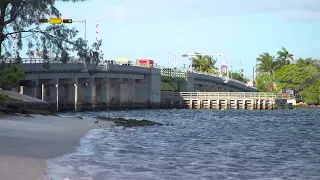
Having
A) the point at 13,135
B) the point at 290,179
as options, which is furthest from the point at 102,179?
the point at 13,135

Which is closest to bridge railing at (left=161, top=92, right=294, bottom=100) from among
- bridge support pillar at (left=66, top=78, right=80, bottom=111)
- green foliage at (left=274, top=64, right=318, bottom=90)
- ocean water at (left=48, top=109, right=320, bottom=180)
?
green foliage at (left=274, top=64, right=318, bottom=90)

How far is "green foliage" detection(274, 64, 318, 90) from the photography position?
12562 cm

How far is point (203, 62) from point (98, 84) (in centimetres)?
6984

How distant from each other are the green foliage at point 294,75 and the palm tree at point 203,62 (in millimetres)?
44201

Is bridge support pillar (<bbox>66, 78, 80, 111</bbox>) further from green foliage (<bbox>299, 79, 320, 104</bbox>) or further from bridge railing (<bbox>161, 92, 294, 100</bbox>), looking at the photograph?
green foliage (<bbox>299, 79, 320, 104</bbox>)

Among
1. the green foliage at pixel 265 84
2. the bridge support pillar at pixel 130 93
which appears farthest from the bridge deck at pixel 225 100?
the green foliage at pixel 265 84

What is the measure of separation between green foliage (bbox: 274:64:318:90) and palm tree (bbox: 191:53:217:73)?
145 feet

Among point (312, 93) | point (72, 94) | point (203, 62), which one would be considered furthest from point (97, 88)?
point (203, 62)

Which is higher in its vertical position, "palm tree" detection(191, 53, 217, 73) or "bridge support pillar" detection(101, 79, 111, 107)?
"palm tree" detection(191, 53, 217, 73)

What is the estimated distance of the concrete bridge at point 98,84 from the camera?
85.9 meters

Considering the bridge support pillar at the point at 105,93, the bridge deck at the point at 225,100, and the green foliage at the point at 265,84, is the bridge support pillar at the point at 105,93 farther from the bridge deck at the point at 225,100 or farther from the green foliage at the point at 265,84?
A: the green foliage at the point at 265,84

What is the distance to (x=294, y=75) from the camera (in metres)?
126

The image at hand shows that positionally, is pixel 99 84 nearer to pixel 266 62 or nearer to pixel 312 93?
pixel 312 93

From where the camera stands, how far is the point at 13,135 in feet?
79.7
